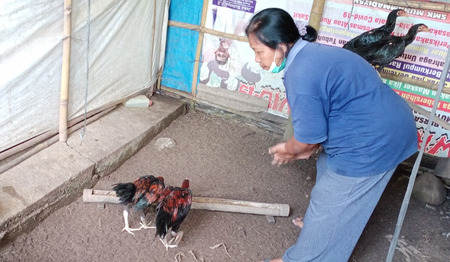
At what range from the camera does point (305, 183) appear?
431cm

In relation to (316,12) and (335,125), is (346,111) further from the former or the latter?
(316,12)

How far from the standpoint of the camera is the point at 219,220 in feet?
11.5

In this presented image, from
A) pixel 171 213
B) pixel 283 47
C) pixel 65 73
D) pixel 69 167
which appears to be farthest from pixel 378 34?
pixel 69 167

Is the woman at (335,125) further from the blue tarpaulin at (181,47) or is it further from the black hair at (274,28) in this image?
the blue tarpaulin at (181,47)

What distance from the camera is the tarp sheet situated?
124 inches

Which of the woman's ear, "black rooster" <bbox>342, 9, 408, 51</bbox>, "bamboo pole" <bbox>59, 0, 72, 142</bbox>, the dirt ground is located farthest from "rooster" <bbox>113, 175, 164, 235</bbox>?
"black rooster" <bbox>342, 9, 408, 51</bbox>

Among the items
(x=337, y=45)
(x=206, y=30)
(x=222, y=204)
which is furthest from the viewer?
(x=206, y=30)

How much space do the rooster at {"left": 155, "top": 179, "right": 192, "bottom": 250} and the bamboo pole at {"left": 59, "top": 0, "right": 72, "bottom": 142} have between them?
4.61 ft

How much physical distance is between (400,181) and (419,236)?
995mm

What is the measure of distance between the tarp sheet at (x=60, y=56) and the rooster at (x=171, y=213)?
4.87 feet

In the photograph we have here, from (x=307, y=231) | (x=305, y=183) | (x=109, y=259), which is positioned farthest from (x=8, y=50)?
(x=305, y=183)

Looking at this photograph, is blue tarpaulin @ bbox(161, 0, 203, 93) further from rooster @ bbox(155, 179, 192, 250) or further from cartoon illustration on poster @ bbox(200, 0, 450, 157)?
rooster @ bbox(155, 179, 192, 250)

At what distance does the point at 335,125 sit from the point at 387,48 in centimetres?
187

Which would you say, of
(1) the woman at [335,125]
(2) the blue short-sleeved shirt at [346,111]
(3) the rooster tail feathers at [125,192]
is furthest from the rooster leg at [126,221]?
(2) the blue short-sleeved shirt at [346,111]
